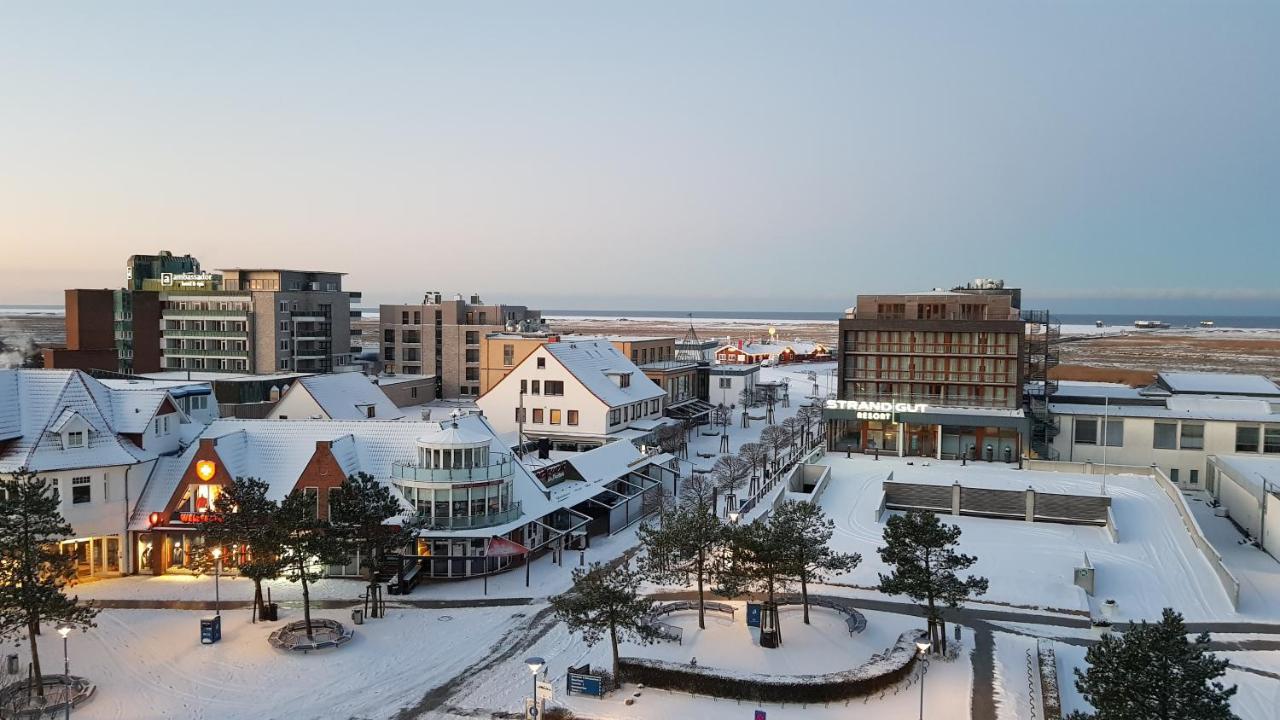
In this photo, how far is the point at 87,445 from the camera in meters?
39.1

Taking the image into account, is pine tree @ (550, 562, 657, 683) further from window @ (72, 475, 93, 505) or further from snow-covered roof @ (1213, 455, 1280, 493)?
snow-covered roof @ (1213, 455, 1280, 493)

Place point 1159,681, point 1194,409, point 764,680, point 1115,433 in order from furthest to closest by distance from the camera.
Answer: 1. point 1194,409
2. point 1115,433
3. point 764,680
4. point 1159,681

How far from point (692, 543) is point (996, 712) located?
1124 centimetres

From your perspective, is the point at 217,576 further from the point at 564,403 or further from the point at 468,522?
the point at 564,403

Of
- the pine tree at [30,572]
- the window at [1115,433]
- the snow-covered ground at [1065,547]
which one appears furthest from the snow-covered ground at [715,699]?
the window at [1115,433]

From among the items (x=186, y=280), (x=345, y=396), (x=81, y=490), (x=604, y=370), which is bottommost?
(x=81, y=490)

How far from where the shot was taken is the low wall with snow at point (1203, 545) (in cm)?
3636

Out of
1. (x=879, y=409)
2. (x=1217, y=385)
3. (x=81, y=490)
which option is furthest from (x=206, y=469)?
(x=1217, y=385)

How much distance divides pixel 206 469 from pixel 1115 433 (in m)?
58.9

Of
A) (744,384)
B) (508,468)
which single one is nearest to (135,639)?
(508,468)

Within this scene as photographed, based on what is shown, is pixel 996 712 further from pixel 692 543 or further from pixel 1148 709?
pixel 692 543

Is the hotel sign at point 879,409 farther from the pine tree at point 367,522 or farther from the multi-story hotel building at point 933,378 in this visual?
the pine tree at point 367,522

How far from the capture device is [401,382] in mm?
93188

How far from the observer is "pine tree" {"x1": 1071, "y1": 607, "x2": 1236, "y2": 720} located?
708 inches
